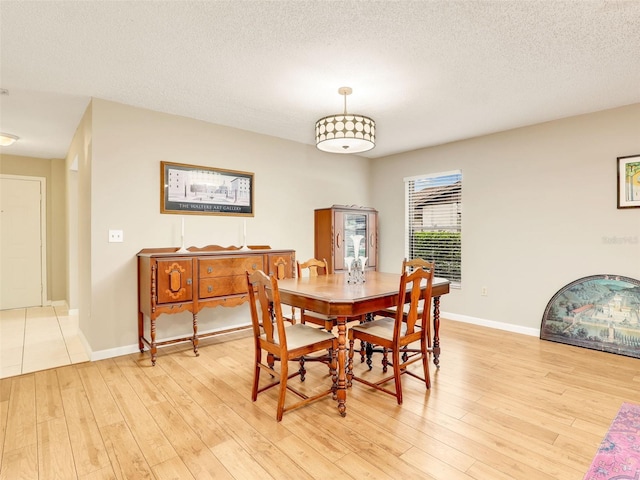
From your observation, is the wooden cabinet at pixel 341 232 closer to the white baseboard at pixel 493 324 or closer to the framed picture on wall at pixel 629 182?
the white baseboard at pixel 493 324

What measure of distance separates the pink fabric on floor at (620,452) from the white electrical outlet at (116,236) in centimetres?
383

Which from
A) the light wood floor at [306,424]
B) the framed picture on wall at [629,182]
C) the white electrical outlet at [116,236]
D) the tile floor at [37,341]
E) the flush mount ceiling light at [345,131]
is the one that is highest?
the flush mount ceiling light at [345,131]

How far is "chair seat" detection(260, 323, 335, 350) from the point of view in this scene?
7.57 feet

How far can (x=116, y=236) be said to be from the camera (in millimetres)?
3424

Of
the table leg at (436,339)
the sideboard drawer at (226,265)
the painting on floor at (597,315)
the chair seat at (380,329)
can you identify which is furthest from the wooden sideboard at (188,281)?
the painting on floor at (597,315)

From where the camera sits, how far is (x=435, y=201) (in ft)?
16.9

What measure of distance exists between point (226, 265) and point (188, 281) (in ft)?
1.32

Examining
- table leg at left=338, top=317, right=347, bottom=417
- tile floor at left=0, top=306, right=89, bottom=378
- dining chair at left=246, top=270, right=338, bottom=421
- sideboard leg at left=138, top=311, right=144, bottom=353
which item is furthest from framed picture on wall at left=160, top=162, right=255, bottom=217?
table leg at left=338, top=317, right=347, bottom=417

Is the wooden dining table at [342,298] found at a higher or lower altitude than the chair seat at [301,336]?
higher

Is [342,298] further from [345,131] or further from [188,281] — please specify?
[188,281]

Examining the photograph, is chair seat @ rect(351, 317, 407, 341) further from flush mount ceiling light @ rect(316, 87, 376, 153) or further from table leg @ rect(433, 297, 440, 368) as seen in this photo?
flush mount ceiling light @ rect(316, 87, 376, 153)

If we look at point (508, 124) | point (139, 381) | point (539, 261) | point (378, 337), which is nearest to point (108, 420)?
point (139, 381)

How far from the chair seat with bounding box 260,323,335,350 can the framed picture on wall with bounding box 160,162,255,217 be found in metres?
1.99

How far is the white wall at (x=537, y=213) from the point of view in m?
3.59
